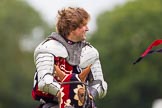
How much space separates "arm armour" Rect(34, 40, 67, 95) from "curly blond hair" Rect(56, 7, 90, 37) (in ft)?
0.64

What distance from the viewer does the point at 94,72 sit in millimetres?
10016

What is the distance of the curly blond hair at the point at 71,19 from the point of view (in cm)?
997

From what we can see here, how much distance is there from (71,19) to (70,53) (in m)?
0.36

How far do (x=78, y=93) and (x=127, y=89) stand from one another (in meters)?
64.0

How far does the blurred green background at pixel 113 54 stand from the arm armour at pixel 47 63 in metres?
57.1

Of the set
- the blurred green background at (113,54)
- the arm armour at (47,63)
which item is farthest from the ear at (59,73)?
the blurred green background at (113,54)

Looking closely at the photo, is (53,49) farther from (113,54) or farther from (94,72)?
→ (113,54)

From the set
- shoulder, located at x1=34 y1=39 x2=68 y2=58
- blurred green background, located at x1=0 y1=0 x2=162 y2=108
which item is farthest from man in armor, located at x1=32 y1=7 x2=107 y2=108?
blurred green background, located at x1=0 y1=0 x2=162 y2=108

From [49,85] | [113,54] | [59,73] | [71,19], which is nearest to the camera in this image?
[49,85]

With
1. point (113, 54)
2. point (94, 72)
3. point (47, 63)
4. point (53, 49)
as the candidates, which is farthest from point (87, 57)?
point (113, 54)

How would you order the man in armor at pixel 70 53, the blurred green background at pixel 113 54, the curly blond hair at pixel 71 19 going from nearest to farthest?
the man in armor at pixel 70 53
the curly blond hair at pixel 71 19
the blurred green background at pixel 113 54

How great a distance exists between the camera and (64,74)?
32.0ft

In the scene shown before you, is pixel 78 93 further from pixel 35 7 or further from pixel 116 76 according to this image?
pixel 35 7

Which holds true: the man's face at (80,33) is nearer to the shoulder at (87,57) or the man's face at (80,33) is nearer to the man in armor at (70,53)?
the man in armor at (70,53)
